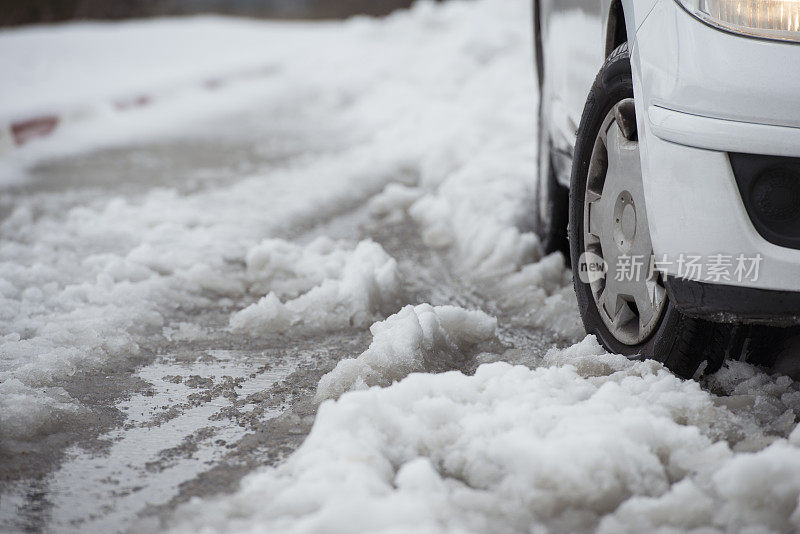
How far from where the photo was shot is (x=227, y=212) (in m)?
5.07

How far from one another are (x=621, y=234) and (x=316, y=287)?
136 centimetres

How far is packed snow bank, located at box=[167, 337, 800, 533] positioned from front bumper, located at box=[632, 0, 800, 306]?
32 centimetres

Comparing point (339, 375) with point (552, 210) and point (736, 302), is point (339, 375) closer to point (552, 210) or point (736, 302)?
point (736, 302)

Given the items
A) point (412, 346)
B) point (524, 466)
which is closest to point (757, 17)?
point (524, 466)

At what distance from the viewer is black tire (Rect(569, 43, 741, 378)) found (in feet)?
8.00

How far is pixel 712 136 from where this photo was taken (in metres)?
2.12

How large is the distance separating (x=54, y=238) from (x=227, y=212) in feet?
3.15

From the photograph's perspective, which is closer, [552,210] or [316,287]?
[316,287]

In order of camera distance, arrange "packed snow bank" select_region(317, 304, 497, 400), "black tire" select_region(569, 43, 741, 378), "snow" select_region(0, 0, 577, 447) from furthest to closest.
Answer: "snow" select_region(0, 0, 577, 447) < "packed snow bank" select_region(317, 304, 497, 400) < "black tire" select_region(569, 43, 741, 378)

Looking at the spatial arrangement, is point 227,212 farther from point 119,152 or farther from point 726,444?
point 726,444

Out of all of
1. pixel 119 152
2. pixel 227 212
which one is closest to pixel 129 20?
pixel 119 152

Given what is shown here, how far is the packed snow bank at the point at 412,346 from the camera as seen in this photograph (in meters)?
2.66

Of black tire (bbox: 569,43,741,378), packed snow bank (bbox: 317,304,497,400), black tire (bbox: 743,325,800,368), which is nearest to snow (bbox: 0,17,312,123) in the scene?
packed snow bank (bbox: 317,304,497,400)

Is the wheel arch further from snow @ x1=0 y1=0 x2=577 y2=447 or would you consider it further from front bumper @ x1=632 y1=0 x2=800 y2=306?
snow @ x1=0 y1=0 x2=577 y2=447
